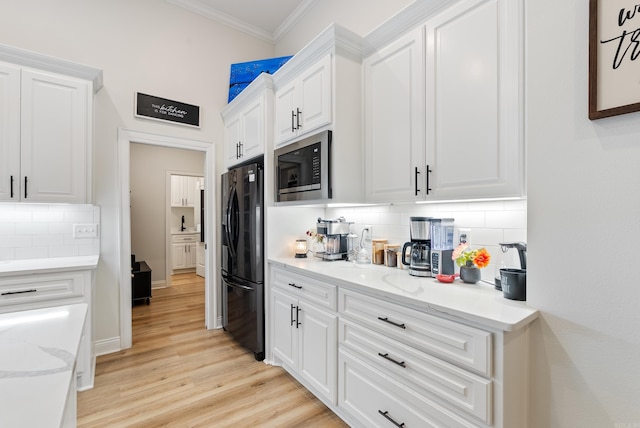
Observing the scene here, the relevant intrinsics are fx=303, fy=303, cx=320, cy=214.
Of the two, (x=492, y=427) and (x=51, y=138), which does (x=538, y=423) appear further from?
(x=51, y=138)

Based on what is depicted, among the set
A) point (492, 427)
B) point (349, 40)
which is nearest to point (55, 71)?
point (349, 40)

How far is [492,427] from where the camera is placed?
3.68 feet

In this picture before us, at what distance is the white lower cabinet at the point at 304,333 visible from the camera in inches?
74.1

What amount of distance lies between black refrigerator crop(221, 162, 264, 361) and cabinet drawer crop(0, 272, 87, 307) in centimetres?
118

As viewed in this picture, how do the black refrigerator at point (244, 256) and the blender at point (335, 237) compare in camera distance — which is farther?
the black refrigerator at point (244, 256)

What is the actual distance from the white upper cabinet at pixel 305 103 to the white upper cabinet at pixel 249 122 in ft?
0.41

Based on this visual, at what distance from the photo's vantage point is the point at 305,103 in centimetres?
224

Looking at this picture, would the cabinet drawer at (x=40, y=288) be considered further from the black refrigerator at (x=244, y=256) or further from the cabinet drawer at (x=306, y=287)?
the cabinet drawer at (x=306, y=287)

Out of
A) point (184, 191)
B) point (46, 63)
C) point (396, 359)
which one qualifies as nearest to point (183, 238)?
point (184, 191)

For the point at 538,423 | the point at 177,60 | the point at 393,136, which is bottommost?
the point at 538,423

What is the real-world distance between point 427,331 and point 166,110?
3153mm

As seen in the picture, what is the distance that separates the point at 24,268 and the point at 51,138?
3.20ft

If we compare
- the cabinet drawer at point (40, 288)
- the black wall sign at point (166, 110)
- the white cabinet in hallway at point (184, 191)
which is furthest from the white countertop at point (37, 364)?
the white cabinet in hallway at point (184, 191)

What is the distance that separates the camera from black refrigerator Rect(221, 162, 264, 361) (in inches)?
103
